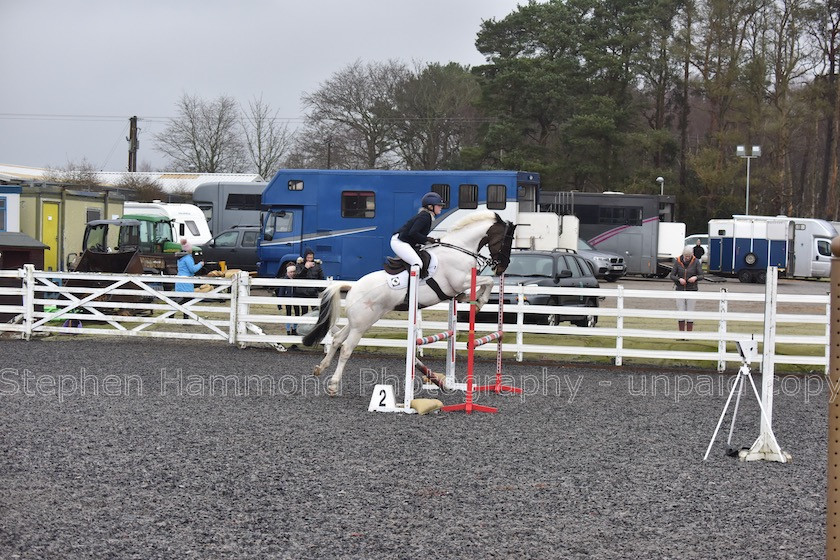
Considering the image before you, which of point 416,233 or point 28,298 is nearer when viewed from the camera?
point 416,233

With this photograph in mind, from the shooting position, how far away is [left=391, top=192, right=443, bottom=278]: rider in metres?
12.1

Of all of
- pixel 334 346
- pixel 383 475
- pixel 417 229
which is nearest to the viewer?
pixel 383 475

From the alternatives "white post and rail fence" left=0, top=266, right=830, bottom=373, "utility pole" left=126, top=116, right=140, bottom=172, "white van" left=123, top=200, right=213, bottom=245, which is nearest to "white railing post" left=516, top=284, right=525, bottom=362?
"white post and rail fence" left=0, top=266, right=830, bottom=373

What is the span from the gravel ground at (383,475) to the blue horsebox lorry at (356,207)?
1638 centimetres

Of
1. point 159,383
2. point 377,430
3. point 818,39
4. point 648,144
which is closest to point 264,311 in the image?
point 159,383

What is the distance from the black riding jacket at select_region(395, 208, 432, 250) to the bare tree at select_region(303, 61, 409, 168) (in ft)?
156

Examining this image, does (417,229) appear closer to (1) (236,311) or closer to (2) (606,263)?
(1) (236,311)

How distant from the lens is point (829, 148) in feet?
172

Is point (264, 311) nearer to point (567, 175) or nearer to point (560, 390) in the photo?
point (560, 390)

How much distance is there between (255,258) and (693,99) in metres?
30.5

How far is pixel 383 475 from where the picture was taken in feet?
26.2

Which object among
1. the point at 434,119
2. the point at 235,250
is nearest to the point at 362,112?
the point at 434,119

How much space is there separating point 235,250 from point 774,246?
21.5m

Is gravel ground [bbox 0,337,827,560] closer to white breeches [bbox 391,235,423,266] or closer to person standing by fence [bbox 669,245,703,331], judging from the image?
white breeches [bbox 391,235,423,266]
